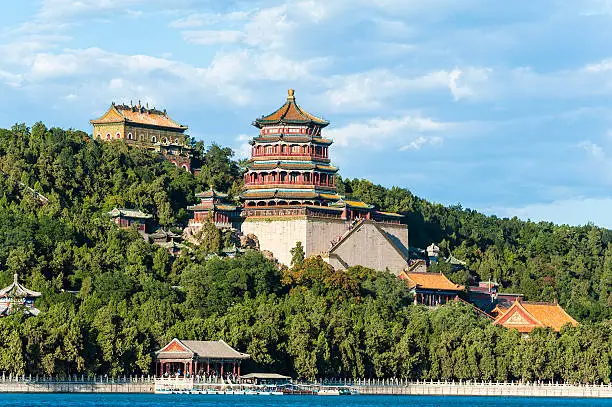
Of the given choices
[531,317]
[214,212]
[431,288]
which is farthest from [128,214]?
[531,317]

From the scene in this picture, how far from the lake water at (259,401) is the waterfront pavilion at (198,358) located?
1.51 m

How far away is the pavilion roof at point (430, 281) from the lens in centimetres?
10400

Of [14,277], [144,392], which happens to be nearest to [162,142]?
[14,277]

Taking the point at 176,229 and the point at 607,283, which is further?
the point at 607,283

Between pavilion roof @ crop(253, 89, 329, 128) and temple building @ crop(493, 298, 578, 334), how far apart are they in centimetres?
1803

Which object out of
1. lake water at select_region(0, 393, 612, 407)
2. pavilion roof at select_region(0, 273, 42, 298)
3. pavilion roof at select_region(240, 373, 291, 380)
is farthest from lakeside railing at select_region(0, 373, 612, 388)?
pavilion roof at select_region(0, 273, 42, 298)

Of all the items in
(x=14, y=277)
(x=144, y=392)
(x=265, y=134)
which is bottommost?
(x=144, y=392)

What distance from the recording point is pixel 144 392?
86562mm

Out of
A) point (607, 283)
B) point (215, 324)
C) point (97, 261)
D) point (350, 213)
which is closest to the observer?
point (215, 324)

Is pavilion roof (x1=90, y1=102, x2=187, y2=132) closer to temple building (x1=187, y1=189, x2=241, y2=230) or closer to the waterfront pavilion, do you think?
temple building (x1=187, y1=189, x2=241, y2=230)

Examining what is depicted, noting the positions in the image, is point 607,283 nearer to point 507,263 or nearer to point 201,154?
point 507,263

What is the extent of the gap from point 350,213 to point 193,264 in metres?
12.4

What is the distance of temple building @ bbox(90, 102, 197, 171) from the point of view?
398 feet

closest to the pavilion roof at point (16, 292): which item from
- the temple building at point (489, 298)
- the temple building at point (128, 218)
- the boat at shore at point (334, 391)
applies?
the temple building at point (128, 218)
